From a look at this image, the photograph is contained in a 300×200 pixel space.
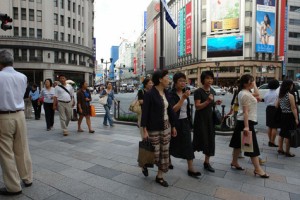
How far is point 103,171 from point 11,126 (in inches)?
72.4

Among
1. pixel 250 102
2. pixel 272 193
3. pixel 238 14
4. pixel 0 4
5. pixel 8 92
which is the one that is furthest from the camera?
pixel 238 14

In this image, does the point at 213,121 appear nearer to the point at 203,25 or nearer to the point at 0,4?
the point at 0,4

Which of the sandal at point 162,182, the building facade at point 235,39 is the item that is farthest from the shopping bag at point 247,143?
the building facade at point 235,39

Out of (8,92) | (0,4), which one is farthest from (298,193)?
(0,4)

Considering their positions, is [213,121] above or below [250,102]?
below

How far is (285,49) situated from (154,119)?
6949cm

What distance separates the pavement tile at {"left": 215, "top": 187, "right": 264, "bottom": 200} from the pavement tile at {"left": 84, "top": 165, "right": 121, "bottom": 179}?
179cm

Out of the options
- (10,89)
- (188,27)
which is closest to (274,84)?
(10,89)

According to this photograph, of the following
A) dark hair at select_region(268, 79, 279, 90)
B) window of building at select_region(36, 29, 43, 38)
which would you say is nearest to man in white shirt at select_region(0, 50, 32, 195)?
dark hair at select_region(268, 79, 279, 90)

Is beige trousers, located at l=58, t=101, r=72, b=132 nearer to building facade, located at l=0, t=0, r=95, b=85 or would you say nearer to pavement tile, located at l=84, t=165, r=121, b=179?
pavement tile, located at l=84, t=165, r=121, b=179

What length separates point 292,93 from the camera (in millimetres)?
5805

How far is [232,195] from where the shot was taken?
3.70m

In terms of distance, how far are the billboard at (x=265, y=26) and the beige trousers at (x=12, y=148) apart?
6172 cm

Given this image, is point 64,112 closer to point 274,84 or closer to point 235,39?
point 274,84
